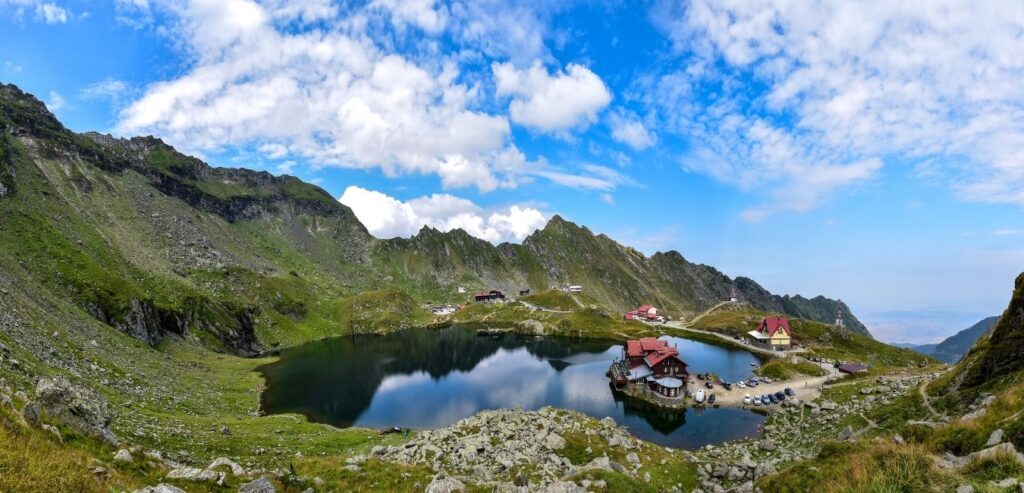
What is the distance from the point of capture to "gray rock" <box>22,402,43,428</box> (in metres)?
16.3

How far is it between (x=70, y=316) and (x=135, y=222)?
11550 centimetres

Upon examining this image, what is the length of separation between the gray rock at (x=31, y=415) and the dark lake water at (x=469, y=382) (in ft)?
175

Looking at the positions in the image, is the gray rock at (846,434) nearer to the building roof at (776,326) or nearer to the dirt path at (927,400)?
the dirt path at (927,400)

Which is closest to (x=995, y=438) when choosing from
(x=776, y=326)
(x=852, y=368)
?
(x=852, y=368)

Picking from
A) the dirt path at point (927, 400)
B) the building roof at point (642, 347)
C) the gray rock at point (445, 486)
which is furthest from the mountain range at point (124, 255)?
the dirt path at point (927, 400)

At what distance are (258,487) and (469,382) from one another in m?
80.1

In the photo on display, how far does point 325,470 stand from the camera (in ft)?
94.6

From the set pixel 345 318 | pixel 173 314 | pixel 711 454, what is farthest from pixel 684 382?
pixel 345 318

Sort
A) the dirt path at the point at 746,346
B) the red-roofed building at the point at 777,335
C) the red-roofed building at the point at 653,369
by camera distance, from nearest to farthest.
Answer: the red-roofed building at the point at 653,369 → the dirt path at the point at 746,346 → the red-roofed building at the point at 777,335

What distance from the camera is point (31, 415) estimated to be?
655 inches

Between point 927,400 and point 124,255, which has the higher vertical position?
point 124,255

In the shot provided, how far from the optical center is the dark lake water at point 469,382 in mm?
66875

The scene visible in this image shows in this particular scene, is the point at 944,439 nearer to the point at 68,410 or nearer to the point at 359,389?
the point at 68,410

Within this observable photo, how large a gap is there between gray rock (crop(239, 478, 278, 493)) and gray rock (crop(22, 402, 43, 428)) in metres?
8.05
